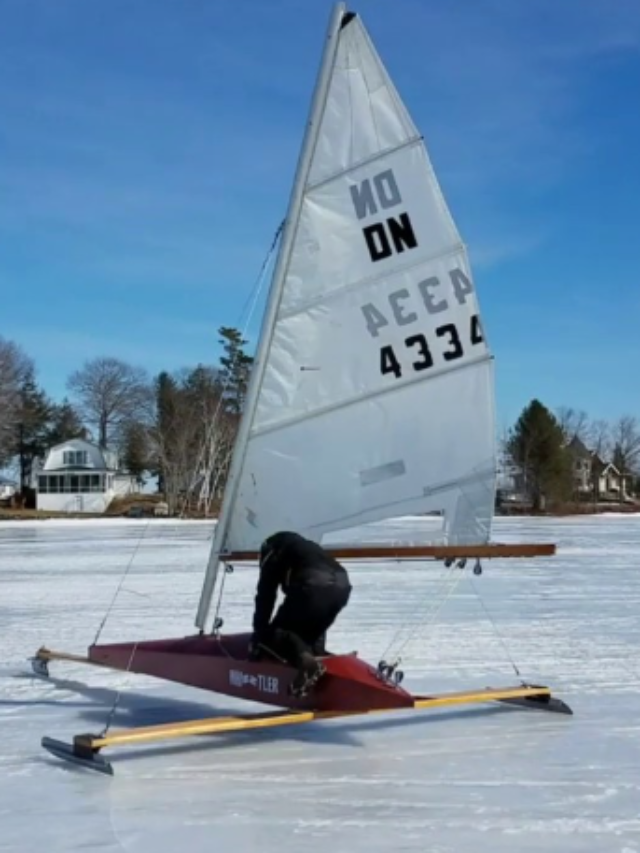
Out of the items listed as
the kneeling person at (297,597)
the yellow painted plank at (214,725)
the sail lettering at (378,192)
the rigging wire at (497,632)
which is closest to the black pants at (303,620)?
the kneeling person at (297,597)

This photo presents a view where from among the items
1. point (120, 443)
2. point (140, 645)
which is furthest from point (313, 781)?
point (120, 443)

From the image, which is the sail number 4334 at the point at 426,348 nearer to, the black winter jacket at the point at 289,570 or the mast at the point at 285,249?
the mast at the point at 285,249

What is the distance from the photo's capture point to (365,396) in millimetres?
5797

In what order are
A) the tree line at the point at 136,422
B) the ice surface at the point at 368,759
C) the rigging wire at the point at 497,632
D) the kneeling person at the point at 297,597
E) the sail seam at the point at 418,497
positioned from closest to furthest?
the ice surface at the point at 368,759
the kneeling person at the point at 297,597
the sail seam at the point at 418,497
the rigging wire at the point at 497,632
the tree line at the point at 136,422

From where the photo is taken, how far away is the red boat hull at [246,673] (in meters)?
4.98

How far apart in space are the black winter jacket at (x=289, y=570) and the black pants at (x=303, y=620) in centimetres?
3

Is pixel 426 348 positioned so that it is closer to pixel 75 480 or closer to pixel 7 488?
pixel 75 480

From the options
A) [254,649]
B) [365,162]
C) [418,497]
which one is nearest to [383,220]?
[365,162]

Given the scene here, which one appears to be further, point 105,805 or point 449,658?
point 449,658

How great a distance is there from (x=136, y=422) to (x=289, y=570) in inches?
2691

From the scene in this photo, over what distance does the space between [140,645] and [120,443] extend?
67.3m

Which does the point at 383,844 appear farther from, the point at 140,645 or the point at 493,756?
the point at 140,645

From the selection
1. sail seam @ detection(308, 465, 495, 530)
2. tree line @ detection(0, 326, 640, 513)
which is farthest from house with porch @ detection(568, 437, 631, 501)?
sail seam @ detection(308, 465, 495, 530)

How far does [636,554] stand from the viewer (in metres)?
18.9
